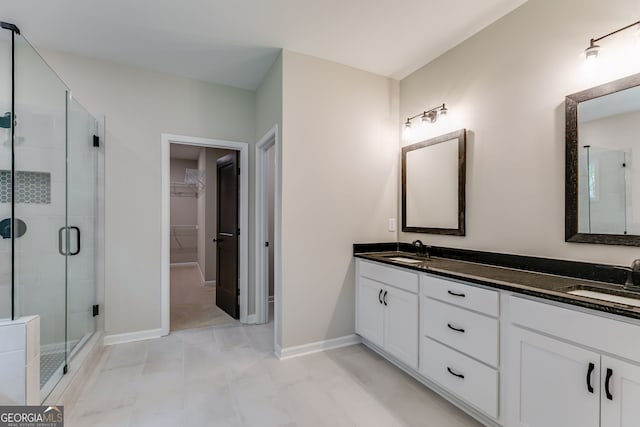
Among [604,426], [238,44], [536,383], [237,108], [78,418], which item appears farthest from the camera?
[237,108]

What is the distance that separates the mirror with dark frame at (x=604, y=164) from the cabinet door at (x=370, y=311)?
1.40 meters

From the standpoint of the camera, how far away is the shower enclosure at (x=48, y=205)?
75.3 inches

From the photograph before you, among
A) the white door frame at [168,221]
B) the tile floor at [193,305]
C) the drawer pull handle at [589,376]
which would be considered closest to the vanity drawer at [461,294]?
the drawer pull handle at [589,376]

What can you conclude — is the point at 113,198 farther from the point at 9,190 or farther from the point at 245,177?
the point at 245,177

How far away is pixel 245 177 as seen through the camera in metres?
3.46

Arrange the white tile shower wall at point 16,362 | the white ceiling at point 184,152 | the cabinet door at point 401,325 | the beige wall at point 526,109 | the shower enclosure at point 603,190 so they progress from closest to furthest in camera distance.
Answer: the white tile shower wall at point 16,362, the shower enclosure at point 603,190, the beige wall at point 526,109, the cabinet door at point 401,325, the white ceiling at point 184,152

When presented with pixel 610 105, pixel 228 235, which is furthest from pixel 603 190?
pixel 228 235

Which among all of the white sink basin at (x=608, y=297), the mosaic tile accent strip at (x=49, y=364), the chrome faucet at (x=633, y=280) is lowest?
the mosaic tile accent strip at (x=49, y=364)

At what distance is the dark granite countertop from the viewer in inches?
48.4

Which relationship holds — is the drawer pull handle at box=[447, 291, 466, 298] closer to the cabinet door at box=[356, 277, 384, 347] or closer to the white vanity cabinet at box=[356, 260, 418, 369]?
the white vanity cabinet at box=[356, 260, 418, 369]

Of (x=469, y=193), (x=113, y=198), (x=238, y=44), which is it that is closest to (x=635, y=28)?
(x=469, y=193)

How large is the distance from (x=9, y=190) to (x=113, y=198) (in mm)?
931

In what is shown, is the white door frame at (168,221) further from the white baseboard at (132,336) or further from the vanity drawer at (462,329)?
the vanity drawer at (462,329)

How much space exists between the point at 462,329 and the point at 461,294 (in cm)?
21
